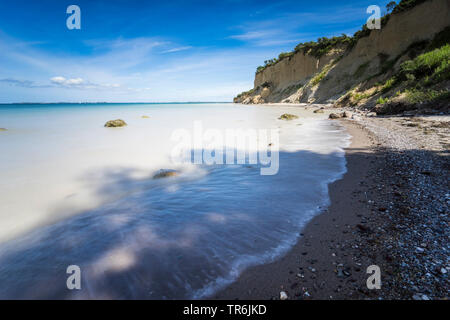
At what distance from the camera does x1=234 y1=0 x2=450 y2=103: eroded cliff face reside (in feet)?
73.4

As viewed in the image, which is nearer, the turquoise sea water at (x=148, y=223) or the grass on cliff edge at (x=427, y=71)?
the turquoise sea water at (x=148, y=223)

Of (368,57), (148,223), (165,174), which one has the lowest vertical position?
(148,223)

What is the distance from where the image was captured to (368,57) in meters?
29.6

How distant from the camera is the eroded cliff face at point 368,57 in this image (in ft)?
73.4

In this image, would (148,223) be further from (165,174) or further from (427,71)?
(427,71)

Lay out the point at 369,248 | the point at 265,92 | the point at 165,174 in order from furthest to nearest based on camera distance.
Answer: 1. the point at 265,92
2. the point at 165,174
3. the point at 369,248

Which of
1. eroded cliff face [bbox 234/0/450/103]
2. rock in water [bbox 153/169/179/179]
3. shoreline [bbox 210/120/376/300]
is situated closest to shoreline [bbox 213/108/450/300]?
shoreline [bbox 210/120/376/300]

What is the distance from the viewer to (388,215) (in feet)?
8.80

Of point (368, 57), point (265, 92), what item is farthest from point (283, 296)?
point (265, 92)

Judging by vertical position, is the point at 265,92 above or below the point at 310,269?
above

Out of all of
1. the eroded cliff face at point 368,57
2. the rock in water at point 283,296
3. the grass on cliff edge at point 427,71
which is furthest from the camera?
the eroded cliff face at point 368,57

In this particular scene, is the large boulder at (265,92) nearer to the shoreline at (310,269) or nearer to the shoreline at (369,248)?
the shoreline at (369,248)

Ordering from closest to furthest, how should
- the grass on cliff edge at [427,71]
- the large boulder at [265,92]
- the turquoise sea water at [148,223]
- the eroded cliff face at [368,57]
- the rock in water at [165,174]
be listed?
the turquoise sea water at [148,223] < the rock in water at [165,174] < the grass on cliff edge at [427,71] < the eroded cliff face at [368,57] < the large boulder at [265,92]

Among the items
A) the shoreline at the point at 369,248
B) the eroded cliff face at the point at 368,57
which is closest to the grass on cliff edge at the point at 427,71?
the eroded cliff face at the point at 368,57
